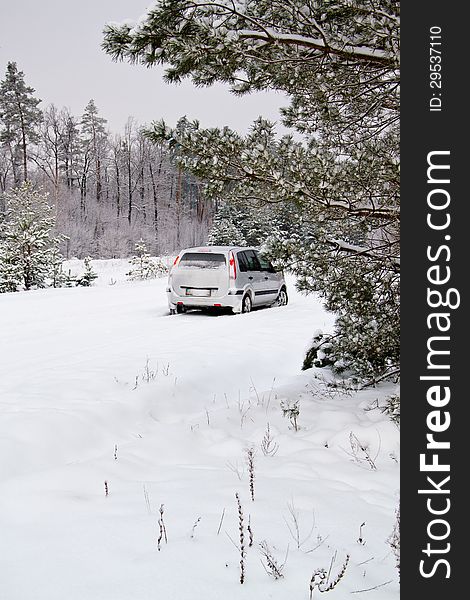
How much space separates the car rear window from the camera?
12328 millimetres

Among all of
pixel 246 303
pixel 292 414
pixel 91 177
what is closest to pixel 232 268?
pixel 246 303

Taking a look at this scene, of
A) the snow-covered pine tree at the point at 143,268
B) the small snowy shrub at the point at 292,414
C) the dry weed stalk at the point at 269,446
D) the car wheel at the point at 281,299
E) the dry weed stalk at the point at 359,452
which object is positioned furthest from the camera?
the snow-covered pine tree at the point at 143,268

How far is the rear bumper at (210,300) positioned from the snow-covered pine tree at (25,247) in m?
11.0

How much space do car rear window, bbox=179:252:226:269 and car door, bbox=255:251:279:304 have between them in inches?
58.1

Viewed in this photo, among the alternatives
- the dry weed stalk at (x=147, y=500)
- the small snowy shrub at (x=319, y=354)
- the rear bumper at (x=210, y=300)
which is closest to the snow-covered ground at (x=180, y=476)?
the dry weed stalk at (x=147, y=500)

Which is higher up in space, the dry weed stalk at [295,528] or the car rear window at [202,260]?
the car rear window at [202,260]

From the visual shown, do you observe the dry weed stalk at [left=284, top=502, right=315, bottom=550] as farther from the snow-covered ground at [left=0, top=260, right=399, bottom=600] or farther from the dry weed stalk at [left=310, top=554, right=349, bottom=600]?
the dry weed stalk at [left=310, top=554, right=349, bottom=600]

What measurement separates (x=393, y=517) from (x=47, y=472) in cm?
232

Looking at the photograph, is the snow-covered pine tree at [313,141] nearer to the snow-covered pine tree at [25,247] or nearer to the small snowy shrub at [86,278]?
the snow-covered pine tree at [25,247]

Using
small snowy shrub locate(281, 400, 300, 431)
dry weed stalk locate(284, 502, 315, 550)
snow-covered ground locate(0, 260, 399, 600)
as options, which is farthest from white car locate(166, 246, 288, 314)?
dry weed stalk locate(284, 502, 315, 550)

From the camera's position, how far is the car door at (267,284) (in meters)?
13.8

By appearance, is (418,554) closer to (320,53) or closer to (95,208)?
(320,53)

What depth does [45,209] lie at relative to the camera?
22.1 meters

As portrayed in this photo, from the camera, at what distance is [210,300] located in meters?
12.3
